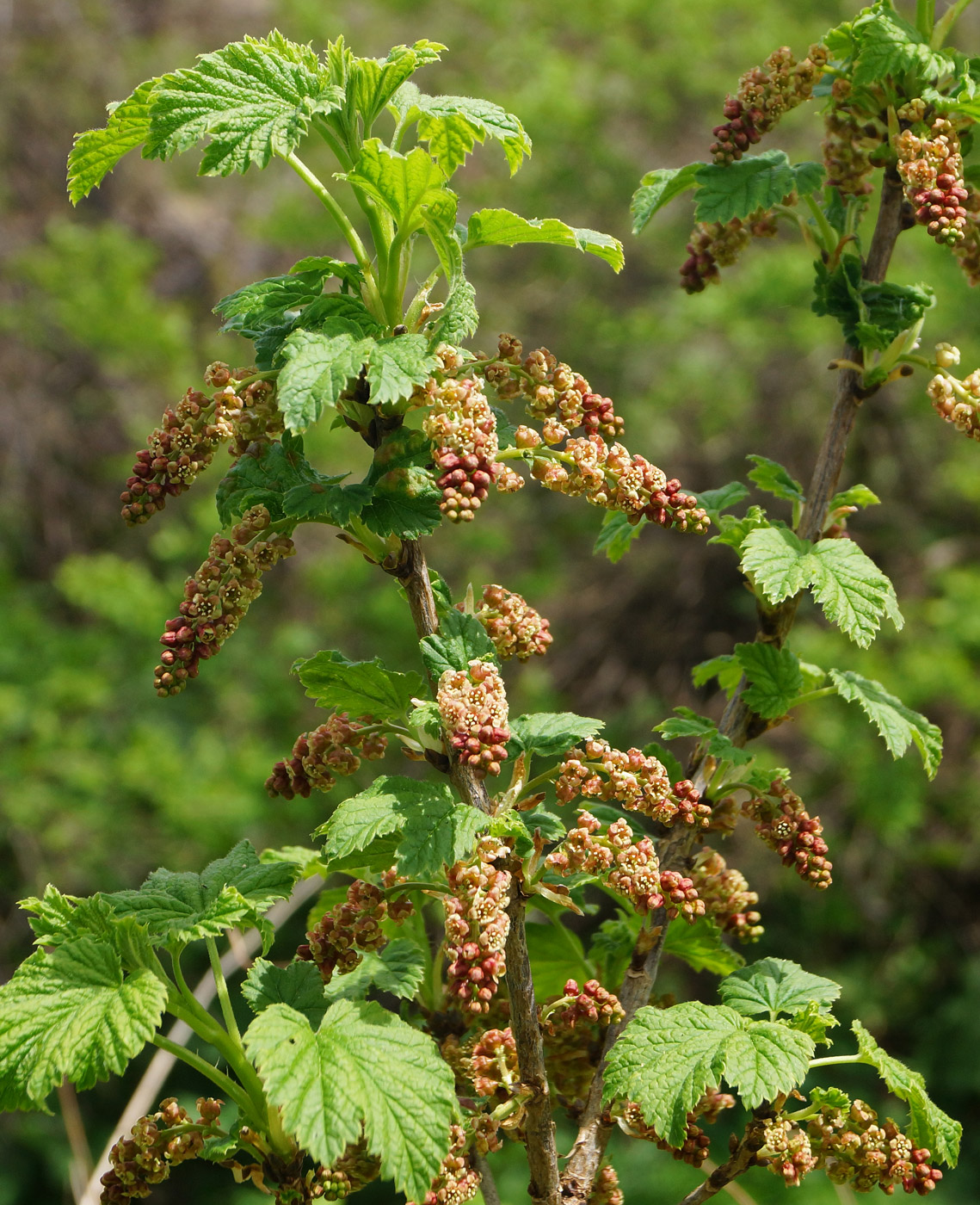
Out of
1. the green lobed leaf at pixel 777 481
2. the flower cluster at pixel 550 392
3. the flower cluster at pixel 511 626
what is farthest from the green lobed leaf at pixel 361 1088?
the green lobed leaf at pixel 777 481

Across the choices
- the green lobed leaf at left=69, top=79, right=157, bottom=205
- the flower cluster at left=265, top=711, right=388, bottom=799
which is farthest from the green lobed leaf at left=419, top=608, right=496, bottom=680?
the green lobed leaf at left=69, top=79, right=157, bottom=205

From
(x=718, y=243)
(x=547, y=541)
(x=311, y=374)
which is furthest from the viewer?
(x=547, y=541)

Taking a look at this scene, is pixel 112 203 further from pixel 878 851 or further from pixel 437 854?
pixel 437 854

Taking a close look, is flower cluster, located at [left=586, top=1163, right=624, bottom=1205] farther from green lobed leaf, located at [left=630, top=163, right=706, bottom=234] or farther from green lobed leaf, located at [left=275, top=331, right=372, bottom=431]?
green lobed leaf, located at [left=630, top=163, right=706, bottom=234]

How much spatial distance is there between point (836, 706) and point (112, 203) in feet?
21.3

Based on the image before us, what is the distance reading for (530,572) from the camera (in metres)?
7.11

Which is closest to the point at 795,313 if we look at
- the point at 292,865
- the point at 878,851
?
the point at 878,851

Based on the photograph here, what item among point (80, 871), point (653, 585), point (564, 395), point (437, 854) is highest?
point (564, 395)

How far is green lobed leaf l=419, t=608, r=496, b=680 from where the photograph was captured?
1.17m

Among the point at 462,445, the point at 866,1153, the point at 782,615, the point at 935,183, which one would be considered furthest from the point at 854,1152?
the point at 935,183

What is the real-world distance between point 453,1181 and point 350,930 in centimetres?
27

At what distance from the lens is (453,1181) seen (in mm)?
1148

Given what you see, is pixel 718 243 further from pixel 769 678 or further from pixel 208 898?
pixel 208 898

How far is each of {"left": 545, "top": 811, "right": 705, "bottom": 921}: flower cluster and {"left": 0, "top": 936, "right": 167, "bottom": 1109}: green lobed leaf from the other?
43 centimetres
